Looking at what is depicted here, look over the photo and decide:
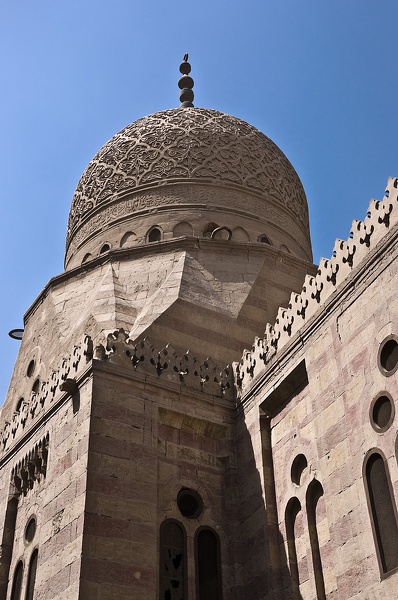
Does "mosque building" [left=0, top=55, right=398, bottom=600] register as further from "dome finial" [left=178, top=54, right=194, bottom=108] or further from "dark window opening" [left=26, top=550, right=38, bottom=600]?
"dome finial" [left=178, top=54, right=194, bottom=108]

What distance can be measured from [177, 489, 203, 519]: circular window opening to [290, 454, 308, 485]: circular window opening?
4.79 feet

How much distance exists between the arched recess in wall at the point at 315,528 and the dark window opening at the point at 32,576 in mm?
3840

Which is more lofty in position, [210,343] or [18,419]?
[210,343]

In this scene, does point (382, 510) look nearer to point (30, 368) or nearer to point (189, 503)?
point (189, 503)

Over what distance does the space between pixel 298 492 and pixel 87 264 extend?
6.88 meters

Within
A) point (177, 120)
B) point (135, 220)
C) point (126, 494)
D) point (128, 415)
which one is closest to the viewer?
point (126, 494)

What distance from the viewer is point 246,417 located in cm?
1144

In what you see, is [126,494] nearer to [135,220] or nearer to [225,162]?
[135,220]

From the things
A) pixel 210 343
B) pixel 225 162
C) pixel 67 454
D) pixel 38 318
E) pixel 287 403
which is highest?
pixel 225 162

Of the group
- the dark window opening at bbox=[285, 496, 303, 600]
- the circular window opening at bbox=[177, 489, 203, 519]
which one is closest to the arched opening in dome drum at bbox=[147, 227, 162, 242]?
the circular window opening at bbox=[177, 489, 203, 519]

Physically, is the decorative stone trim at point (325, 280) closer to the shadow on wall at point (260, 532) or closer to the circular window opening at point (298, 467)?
the shadow on wall at point (260, 532)

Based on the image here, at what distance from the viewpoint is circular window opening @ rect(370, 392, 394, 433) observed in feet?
27.9

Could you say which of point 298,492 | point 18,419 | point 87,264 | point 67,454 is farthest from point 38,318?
point 298,492

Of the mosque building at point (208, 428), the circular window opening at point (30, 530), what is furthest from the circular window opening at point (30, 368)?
the circular window opening at point (30, 530)
